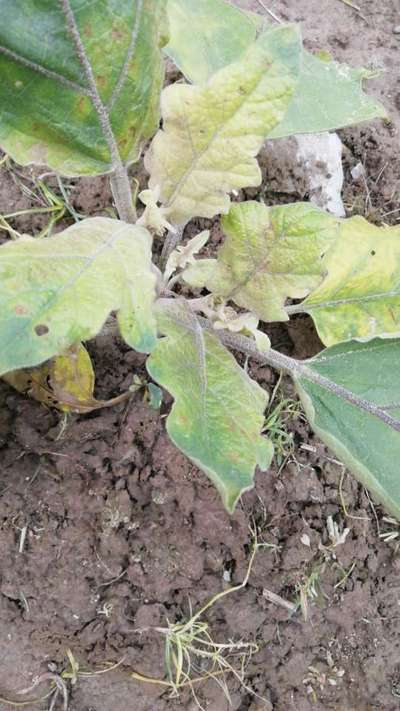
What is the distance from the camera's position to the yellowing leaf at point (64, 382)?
1289 mm

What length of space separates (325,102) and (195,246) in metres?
0.42

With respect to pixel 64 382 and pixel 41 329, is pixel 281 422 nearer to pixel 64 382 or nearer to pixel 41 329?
pixel 64 382

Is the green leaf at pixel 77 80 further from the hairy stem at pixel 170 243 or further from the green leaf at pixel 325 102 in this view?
the green leaf at pixel 325 102

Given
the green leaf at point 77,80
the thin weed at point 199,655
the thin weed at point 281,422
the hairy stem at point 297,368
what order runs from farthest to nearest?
the thin weed at point 281,422 → the thin weed at point 199,655 → the hairy stem at point 297,368 → the green leaf at point 77,80

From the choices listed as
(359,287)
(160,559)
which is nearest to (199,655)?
(160,559)

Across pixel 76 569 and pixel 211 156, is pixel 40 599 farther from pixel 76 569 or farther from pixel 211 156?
pixel 211 156

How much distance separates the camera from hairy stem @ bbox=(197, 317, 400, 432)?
1.24 metres

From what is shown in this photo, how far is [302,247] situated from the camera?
44.4 inches

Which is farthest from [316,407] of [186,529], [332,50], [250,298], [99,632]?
[332,50]

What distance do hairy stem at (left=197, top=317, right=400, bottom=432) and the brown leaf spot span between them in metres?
0.45

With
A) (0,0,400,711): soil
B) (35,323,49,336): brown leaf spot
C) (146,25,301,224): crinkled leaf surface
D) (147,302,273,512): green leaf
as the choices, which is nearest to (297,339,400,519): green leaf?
(147,302,273,512): green leaf

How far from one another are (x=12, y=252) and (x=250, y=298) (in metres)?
0.45

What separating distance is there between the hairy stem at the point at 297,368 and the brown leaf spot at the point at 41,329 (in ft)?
1.47

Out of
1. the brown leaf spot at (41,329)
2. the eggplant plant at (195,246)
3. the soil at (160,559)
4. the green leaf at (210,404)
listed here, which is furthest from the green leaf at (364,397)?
the brown leaf spot at (41,329)
